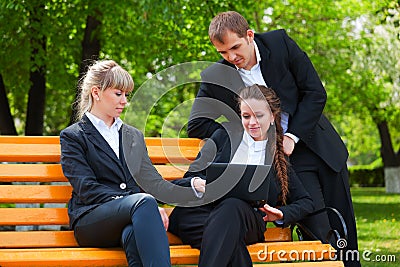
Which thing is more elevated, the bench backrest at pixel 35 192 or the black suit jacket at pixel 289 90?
the black suit jacket at pixel 289 90

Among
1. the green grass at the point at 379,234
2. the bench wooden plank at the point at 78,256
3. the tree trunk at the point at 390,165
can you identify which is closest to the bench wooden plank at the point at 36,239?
the bench wooden plank at the point at 78,256

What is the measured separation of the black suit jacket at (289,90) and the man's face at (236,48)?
0.15m

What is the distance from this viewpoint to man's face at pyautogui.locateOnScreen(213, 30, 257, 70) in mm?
4211

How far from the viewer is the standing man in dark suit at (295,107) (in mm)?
4445

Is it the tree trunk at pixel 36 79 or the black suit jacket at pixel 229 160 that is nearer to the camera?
the black suit jacket at pixel 229 160

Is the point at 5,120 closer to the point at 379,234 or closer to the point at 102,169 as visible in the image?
the point at 379,234

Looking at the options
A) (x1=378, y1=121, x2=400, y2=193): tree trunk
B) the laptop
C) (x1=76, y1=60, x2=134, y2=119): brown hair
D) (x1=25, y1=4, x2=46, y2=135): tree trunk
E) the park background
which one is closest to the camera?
the laptop

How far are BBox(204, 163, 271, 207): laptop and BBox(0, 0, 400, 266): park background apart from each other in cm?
69

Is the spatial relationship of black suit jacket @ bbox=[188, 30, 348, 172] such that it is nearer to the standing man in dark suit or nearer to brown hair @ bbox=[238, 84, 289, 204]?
the standing man in dark suit

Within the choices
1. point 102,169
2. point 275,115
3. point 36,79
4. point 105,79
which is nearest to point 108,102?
point 105,79

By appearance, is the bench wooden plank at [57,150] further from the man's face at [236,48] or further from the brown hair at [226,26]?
the brown hair at [226,26]

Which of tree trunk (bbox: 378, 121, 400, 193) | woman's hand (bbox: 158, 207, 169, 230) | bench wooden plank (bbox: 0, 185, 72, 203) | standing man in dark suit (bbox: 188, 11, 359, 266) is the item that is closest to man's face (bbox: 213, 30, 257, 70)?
standing man in dark suit (bbox: 188, 11, 359, 266)

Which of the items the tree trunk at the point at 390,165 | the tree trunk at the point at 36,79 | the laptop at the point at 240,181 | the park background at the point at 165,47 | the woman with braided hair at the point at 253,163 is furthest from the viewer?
the tree trunk at the point at 390,165

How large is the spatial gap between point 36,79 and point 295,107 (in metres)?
8.31
